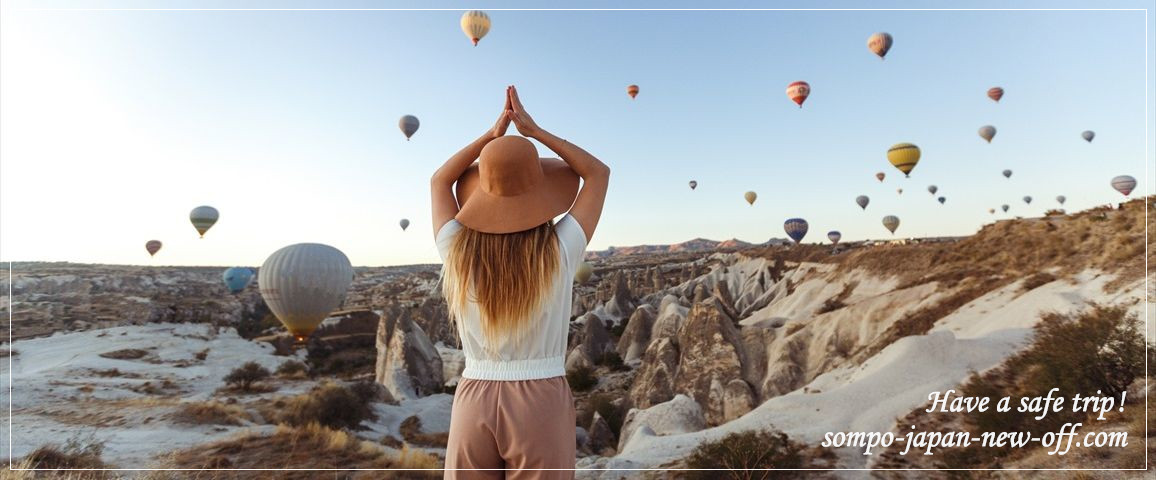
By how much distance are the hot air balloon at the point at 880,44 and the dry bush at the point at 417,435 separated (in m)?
24.6

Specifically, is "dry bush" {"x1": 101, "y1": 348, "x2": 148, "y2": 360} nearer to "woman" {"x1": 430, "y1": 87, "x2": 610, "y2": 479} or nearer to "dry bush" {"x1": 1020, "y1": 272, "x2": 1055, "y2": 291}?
"woman" {"x1": 430, "y1": 87, "x2": 610, "y2": 479}

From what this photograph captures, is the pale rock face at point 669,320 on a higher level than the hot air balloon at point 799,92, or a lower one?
lower

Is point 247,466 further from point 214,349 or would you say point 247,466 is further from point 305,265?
point 214,349

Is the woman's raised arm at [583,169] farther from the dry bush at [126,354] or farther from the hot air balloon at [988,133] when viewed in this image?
the hot air balloon at [988,133]

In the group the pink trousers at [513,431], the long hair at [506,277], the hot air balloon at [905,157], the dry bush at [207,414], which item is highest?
the hot air balloon at [905,157]

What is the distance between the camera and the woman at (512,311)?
134cm

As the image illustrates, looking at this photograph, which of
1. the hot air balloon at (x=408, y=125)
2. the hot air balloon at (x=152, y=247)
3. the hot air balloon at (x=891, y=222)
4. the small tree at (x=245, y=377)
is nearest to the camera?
the small tree at (x=245, y=377)

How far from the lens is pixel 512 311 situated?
53.9 inches

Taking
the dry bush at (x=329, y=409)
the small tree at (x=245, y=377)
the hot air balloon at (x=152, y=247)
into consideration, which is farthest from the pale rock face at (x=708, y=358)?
the hot air balloon at (x=152, y=247)

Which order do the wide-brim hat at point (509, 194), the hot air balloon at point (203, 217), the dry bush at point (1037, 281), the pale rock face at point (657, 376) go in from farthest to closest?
the hot air balloon at point (203, 217) → the pale rock face at point (657, 376) → the dry bush at point (1037, 281) → the wide-brim hat at point (509, 194)

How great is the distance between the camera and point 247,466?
7184 mm

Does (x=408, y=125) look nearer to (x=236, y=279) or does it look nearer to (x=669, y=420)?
(x=669, y=420)

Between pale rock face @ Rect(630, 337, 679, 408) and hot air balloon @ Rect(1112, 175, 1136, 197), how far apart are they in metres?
44.2

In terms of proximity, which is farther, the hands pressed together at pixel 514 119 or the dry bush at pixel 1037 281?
the dry bush at pixel 1037 281
